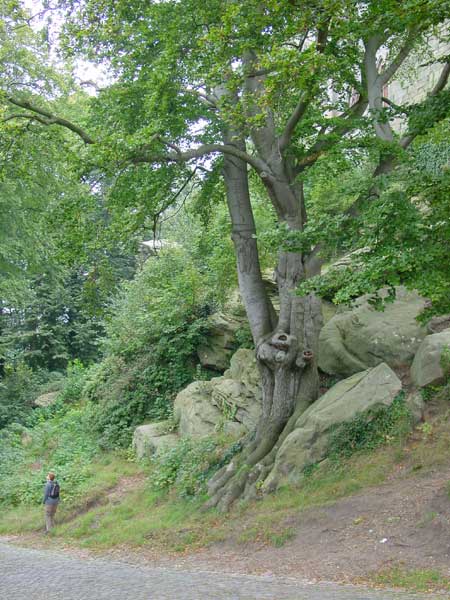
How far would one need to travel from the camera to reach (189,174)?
45.7ft

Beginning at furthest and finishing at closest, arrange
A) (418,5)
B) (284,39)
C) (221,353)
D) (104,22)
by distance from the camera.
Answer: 1. (221,353)
2. (104,22)
3. (284,39)
4. (418,5)

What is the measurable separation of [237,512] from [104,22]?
32.8 feet

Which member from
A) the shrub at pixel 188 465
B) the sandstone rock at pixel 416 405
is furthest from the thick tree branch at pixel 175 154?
the shrub at pixel 188 465

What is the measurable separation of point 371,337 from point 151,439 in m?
6.92

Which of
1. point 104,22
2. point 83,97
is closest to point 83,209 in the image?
point 104,22

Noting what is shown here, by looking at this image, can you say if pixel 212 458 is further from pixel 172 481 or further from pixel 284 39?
pixel 284 39

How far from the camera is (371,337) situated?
14711 mm

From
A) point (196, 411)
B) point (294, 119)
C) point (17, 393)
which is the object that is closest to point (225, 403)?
point (196, 411)

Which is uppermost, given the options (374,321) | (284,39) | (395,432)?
(284,39)

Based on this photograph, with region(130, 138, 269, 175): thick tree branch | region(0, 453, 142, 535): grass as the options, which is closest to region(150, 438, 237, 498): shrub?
region(0, 453, 142, 535): grass

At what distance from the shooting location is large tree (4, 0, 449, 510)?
11.6 meters

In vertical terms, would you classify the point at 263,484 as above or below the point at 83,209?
A: below

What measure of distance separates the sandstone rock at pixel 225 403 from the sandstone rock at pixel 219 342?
68.1 inches

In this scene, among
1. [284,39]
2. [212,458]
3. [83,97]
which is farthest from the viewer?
[83,97]
